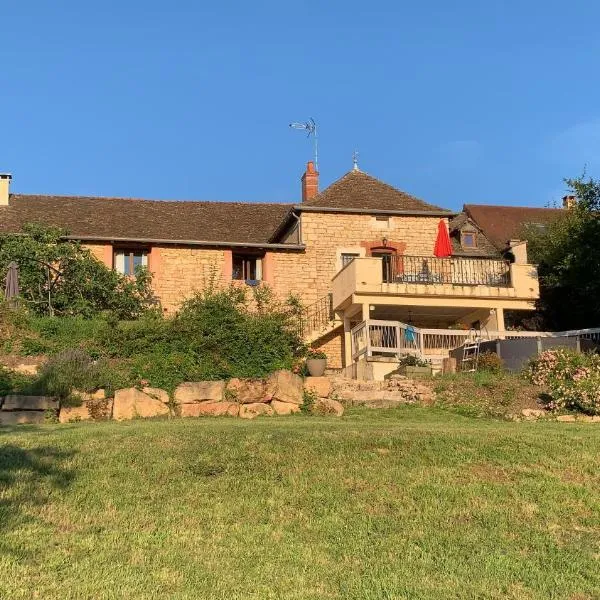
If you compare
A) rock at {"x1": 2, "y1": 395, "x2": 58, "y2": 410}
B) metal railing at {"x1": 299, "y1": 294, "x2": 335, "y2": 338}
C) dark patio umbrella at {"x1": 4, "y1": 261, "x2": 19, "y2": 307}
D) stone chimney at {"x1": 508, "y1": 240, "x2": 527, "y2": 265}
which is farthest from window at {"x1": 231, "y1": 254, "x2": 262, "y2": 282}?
rock at {"x1": 2, "y1": 395, "x2": 58, "y2": 410}

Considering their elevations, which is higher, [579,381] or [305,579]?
[579,381]

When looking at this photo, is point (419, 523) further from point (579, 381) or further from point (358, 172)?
point (358, 172)

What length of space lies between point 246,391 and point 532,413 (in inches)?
218

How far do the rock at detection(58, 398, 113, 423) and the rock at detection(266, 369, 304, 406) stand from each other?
3.14 m

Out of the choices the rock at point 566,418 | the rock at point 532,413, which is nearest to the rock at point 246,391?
the rock at point 532,413

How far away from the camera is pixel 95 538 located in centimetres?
715

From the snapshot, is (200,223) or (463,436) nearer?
(463,436)

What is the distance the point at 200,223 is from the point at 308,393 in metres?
12.7

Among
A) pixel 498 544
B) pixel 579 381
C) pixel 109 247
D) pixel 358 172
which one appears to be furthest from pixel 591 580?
pixel 358 172

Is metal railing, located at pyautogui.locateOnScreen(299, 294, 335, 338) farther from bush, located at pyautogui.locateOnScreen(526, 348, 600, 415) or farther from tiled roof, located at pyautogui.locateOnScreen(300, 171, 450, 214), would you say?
bush, located at pyautogui.locateOnScreen(526, 348, 600, 415)

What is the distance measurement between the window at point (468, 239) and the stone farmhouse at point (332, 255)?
0.04 meters

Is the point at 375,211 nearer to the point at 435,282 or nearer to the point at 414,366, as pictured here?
the point at 435,282

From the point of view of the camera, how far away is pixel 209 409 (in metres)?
15.4

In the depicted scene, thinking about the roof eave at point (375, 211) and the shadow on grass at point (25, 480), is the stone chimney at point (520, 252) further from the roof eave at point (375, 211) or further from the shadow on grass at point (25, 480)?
the shadow on grass at point (25, 480)
